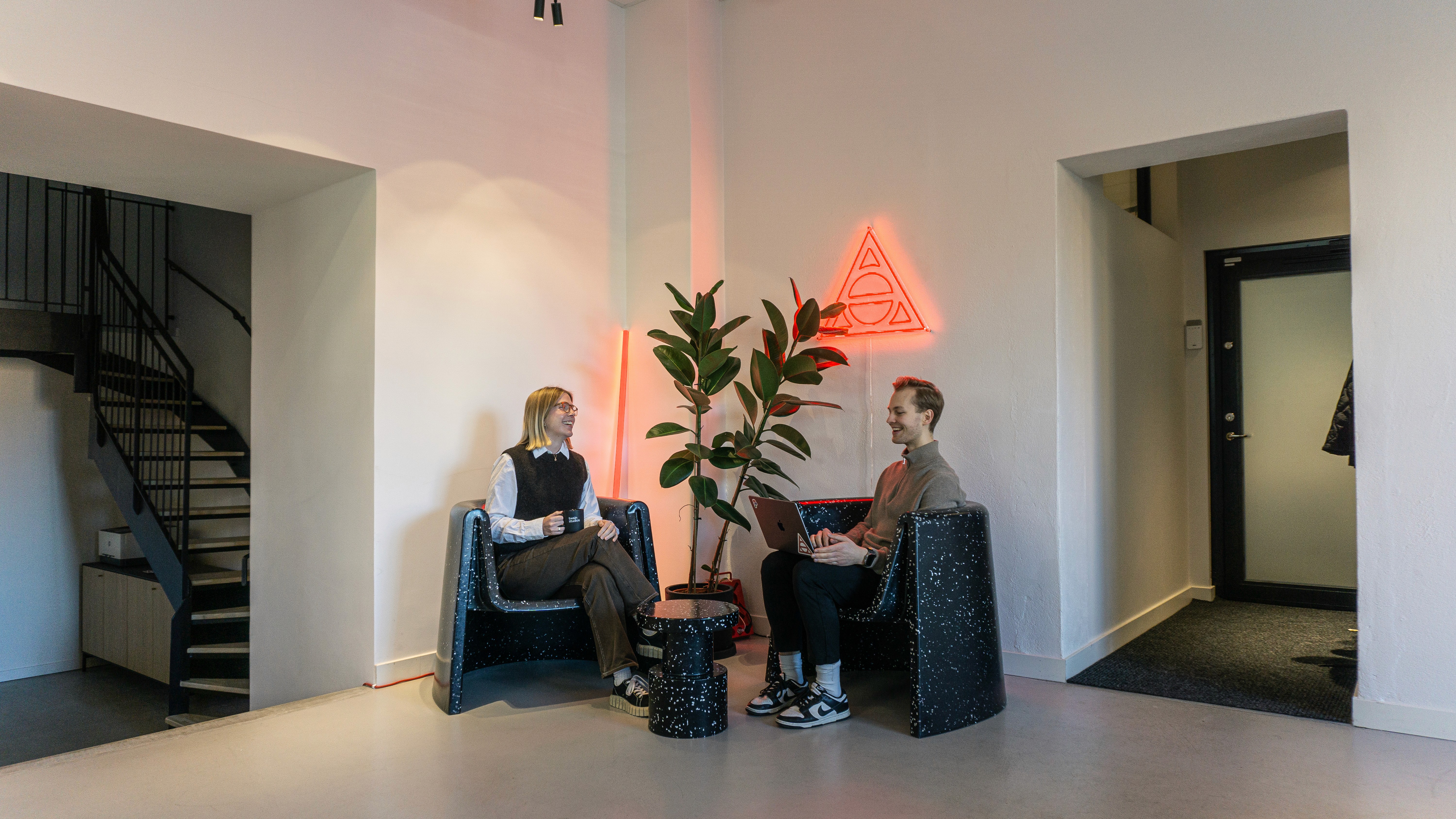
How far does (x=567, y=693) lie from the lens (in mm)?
3570

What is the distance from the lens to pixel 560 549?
3.43m

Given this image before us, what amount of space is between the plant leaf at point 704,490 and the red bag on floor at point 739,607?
543 mm

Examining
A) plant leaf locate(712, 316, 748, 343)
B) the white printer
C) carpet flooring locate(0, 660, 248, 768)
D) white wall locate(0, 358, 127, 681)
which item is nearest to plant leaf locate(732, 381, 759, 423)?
plant leaf locate(712, 316, 748, 343)

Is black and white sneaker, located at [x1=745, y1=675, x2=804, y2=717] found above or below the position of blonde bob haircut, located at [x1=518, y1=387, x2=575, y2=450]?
below

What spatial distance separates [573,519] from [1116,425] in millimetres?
2641

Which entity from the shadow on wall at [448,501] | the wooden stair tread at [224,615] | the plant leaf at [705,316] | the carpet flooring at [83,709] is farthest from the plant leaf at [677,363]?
the carpet flooring at [83,709]

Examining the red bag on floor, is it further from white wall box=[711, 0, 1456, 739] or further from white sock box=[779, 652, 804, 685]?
white sock box=[779, 652, 804, 685]

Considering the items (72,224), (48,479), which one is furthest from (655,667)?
(72,224)

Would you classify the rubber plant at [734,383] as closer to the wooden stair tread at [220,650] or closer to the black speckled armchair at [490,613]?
the black speckled armchair at [490,613]

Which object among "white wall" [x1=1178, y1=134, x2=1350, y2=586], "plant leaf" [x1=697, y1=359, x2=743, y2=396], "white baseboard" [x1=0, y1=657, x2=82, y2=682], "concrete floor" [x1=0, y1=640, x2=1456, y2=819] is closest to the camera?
"concrete floor" [x1=0, y1=640, x2=1456, y2=819]

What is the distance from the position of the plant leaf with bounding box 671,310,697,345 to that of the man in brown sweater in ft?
3.52

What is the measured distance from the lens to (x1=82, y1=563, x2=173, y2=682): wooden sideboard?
535 centimetres

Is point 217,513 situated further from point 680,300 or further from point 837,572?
point 837,572

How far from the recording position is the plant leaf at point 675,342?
13.6 feet
